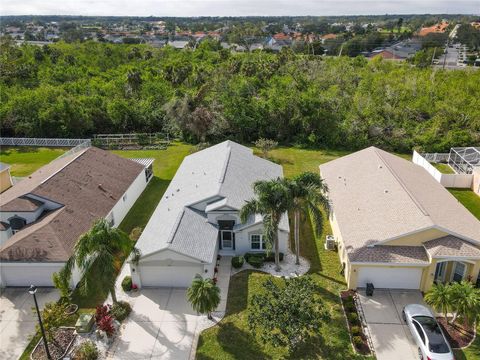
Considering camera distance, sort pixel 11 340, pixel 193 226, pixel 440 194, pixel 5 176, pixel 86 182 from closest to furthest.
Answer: pixel 11 340
pixel 193 226
pixel 440 194
pixel 86 182
pixel 5 176

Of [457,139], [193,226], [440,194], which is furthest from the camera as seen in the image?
[457,139]

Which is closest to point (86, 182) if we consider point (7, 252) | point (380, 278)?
point (7, 252)

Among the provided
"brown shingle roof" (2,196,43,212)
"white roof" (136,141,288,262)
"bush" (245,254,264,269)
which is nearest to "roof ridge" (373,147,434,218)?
"white roof" (136,141,288,262)

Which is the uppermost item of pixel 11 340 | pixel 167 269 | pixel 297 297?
pixel 297 297

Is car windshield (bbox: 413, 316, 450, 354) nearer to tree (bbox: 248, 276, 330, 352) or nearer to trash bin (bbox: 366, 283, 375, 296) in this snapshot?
trash bin (bbox: 366, 283, 375, 296)

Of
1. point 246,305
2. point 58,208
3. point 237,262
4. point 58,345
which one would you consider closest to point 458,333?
point 246,305

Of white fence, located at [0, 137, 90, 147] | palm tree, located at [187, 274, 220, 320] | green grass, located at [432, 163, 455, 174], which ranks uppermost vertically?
palm tree, located at [187, 274, 220, 320]

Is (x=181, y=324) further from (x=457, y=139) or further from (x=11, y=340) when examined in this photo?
(x=457, y=139)
